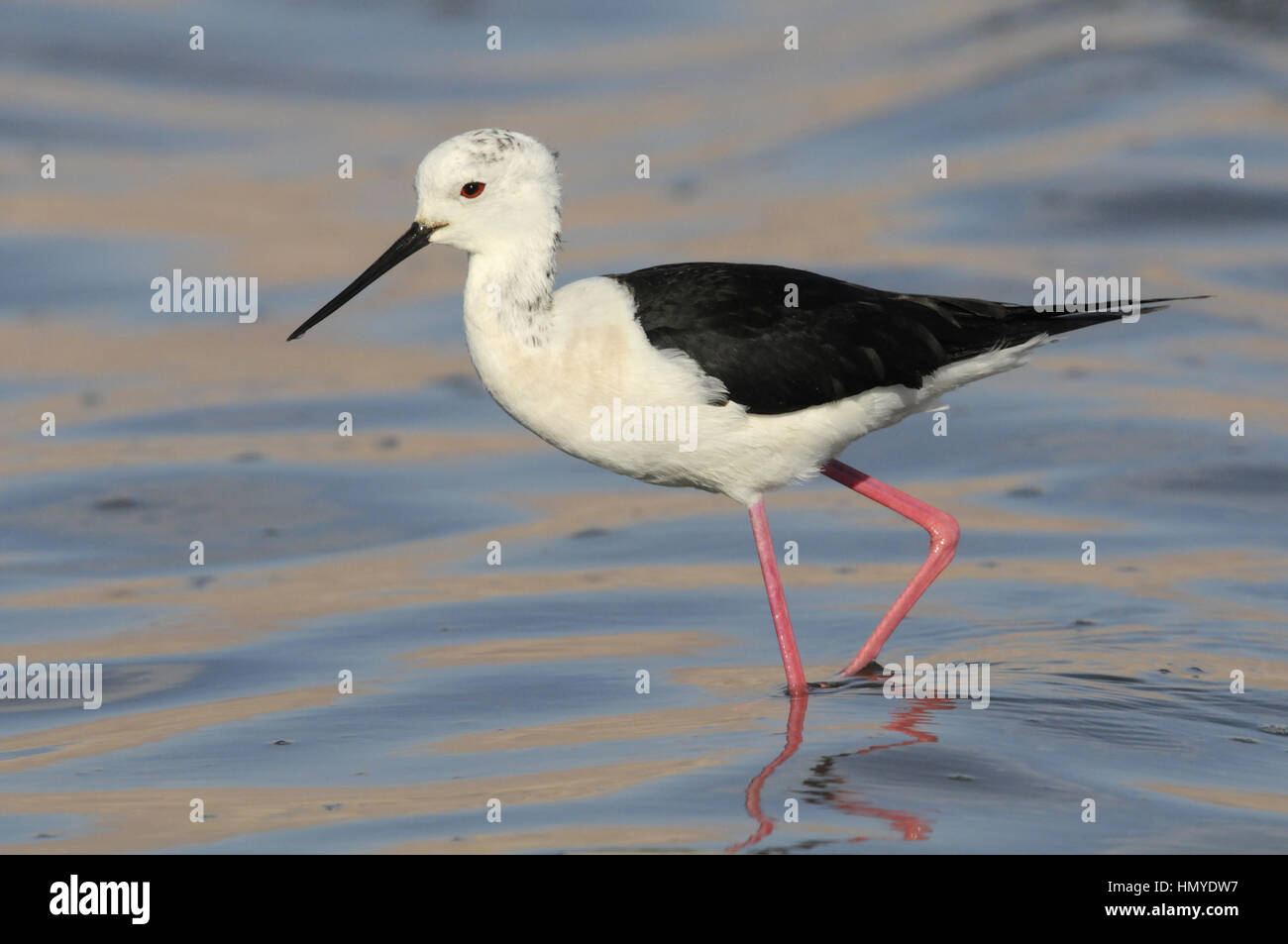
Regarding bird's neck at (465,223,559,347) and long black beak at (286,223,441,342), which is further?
long black beak at (286,223,441,342)

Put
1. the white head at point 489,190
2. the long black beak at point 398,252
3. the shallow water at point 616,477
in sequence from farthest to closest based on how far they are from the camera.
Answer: the long black beak at point 398,252 < the white head at point 489,190 < the shallow water at point 616,477

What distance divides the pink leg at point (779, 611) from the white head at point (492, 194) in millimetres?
1521

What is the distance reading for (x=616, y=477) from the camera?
12.1m

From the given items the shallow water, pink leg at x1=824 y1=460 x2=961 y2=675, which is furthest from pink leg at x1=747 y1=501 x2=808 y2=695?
pink leg at x1=824 y1=460 x2=961 y2=675

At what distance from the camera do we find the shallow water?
716cm

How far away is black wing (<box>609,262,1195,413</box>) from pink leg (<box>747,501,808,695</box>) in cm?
66

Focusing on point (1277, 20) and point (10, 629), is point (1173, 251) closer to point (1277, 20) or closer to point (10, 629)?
point (1277, 20)

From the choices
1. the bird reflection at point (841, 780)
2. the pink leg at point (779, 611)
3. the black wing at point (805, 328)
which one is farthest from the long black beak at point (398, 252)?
the bird reflection at point (841, 780)

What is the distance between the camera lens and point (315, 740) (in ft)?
25.4

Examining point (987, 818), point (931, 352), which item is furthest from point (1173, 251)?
point (987, 818)

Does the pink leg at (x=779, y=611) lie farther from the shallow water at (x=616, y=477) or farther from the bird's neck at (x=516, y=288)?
the bird's neck at (x=516, y=288)

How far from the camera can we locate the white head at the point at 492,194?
7.93 metres

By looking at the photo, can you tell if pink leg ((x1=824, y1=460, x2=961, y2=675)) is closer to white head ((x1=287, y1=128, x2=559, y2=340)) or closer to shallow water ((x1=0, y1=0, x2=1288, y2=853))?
shallow water ((x1=0, y1=0, x2=1288, y2=853))

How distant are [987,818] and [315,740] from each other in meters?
2.77
